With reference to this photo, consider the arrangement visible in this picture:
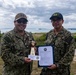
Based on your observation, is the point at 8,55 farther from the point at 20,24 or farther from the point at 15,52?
the point at 20,24

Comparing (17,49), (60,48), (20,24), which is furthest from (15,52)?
(60,48)

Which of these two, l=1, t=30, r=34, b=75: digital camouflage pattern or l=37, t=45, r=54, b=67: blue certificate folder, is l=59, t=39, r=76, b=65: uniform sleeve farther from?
l=1, t=30, r=34, b=75: digital camouflage pattern

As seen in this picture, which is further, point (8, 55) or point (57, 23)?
point (57, 23)

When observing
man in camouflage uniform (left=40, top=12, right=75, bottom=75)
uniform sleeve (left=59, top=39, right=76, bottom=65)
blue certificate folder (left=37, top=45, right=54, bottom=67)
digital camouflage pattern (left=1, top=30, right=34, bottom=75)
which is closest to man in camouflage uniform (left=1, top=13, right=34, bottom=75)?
digital camouflage pattern (left=1, top=30, right=34, bottom=75)

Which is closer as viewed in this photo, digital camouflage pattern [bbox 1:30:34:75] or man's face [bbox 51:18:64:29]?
digital camouflage pattern [bbox 1:30:34:75]

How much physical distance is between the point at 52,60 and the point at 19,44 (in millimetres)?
642

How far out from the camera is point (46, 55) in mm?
5531

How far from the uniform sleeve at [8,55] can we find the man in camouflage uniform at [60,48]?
542 millimetres

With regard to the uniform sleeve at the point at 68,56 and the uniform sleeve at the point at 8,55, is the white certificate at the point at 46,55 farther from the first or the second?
the uniform sleeve at the point at 8,55

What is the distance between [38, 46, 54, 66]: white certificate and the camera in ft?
18.1

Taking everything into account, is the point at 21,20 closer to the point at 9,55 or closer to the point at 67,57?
the point at 9,55

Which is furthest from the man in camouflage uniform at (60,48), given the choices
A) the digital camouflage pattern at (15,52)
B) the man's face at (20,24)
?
the man's face at (20,24)

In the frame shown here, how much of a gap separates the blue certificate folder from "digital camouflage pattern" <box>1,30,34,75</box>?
8.7 inches

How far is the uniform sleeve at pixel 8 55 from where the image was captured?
5414mm
